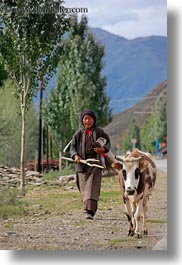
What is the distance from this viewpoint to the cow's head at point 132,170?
6691 millimetres

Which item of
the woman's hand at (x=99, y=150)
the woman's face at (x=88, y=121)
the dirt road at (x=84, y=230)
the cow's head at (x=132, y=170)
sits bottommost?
the dirt road at (x=84, y=230)

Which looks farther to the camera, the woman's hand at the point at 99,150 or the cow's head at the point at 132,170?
the woman's hand at the point at 99,150

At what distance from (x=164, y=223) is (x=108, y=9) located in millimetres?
1708

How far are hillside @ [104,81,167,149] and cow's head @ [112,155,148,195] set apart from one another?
18 cm

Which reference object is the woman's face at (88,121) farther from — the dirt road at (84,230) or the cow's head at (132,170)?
the dirt road at (84,230)

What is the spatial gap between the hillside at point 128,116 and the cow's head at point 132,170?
7.1 inches

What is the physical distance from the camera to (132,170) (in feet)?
21.9

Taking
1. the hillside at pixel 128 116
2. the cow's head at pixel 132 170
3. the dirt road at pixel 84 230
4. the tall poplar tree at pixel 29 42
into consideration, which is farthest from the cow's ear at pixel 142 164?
the tall poplar tree at pixel 29 42

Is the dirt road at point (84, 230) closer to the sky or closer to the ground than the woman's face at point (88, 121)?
closer to the ground

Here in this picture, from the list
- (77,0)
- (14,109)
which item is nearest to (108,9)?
(77,0)

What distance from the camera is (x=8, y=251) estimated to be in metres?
6.82

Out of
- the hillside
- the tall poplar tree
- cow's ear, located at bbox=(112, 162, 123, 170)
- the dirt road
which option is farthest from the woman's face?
the dirt road

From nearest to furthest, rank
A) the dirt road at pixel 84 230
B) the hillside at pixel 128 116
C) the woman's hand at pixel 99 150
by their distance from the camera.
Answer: the dirt road at pixel 84 230, the hillside at pixel 128 116, the woman's hand at pixel 99 150

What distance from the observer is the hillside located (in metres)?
6.75
